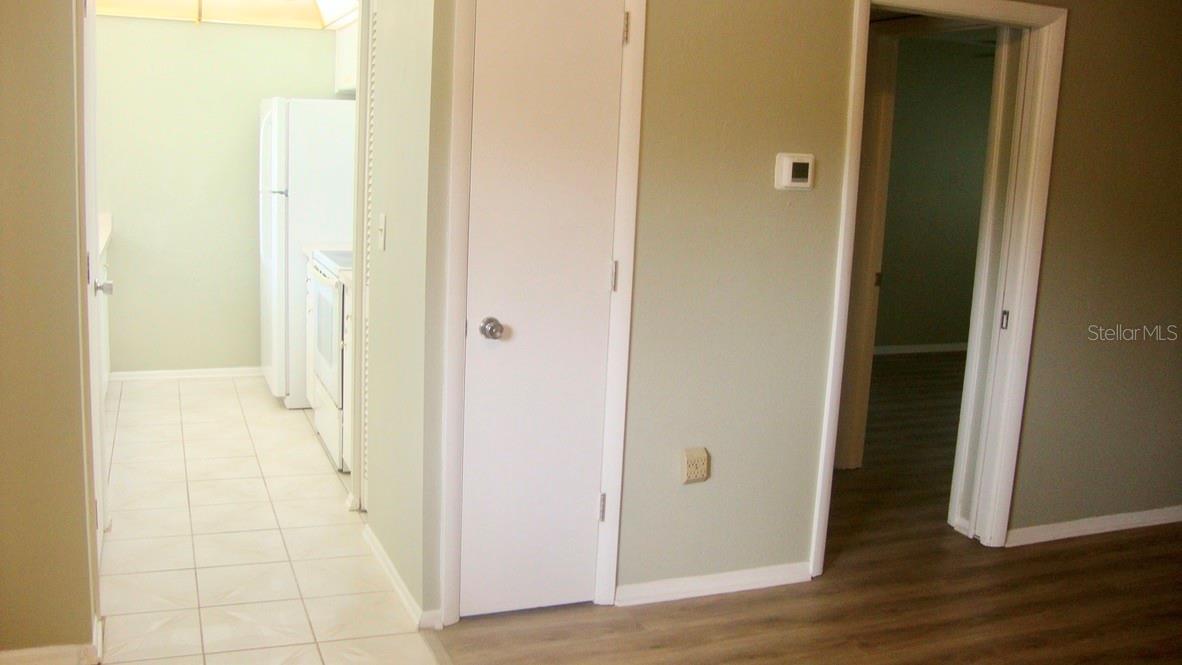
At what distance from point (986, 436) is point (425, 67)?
2.50 meters

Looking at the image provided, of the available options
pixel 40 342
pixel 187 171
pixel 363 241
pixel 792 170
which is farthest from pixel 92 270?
pixel 187 171

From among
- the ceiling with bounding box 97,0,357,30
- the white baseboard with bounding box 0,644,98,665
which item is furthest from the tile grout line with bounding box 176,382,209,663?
the ceiling with bounding box 97,0,357,30

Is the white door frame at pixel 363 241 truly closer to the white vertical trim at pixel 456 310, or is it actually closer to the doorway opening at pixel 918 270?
the white vertical trim at pixel 456 310

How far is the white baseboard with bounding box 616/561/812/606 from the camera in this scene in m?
3.25

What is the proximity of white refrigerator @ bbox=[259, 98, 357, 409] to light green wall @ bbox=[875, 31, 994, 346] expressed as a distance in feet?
14.4

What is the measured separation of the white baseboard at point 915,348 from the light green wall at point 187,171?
182 inches

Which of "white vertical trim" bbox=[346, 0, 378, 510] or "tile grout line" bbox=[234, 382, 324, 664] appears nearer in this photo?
"tile grout line" bbox=[234, 382, 324, 664]

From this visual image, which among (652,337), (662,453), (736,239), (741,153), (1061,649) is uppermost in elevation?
(741,153)

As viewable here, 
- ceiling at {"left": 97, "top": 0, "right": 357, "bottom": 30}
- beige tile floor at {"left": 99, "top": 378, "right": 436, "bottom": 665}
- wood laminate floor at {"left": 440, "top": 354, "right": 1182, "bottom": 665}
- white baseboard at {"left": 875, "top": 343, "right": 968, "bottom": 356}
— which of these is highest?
ceiling at {"left": 97, "top": 0, "right": 357, "bottom": 30}

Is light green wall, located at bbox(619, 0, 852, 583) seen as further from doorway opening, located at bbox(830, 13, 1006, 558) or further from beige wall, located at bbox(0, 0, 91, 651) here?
beige wall, located at bbox(0, 0, 91, 651)

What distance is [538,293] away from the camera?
297 cm

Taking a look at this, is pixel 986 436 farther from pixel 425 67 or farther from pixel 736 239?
pixel 425 67

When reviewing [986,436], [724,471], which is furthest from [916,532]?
[724,471]

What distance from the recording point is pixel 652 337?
313cm
